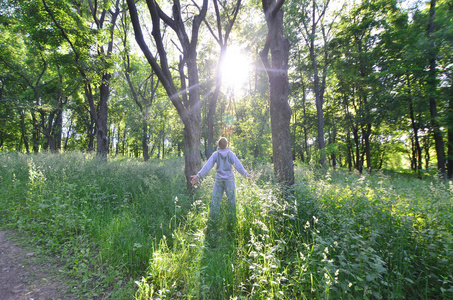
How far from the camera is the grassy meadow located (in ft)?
6.86

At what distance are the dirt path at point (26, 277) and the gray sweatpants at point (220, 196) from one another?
2.65 m

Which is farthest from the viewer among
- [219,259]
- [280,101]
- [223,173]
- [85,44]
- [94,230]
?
[85,44]

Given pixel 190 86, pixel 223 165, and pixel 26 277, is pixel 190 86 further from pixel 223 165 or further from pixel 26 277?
pixel 26 277

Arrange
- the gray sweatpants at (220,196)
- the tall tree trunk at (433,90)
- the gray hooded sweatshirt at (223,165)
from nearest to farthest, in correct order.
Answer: the gray sweatpants at (220,196) < the gray hooded sweatshirt at (223,165) < the tall tree trunk at (433,90)

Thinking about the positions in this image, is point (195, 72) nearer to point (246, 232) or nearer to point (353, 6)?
point (246, 232)

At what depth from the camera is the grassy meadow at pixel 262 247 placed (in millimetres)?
2092

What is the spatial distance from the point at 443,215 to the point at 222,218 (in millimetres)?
3872

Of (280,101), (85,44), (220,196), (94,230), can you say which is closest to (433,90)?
(280,101)

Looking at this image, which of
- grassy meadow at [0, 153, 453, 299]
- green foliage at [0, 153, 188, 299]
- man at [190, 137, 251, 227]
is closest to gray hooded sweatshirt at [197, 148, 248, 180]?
man at [190, 137, 251, 227]

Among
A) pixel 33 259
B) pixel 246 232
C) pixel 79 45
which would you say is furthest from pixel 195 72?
pixel 79 45

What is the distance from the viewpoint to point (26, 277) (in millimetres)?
2742

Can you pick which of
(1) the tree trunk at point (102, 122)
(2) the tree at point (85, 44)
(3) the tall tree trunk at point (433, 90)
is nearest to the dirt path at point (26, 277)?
(2) the tree at point (85, 44)

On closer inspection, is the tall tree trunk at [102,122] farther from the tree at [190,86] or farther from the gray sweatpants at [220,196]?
the gray sweatpants at [220,196]

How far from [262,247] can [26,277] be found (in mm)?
3657
